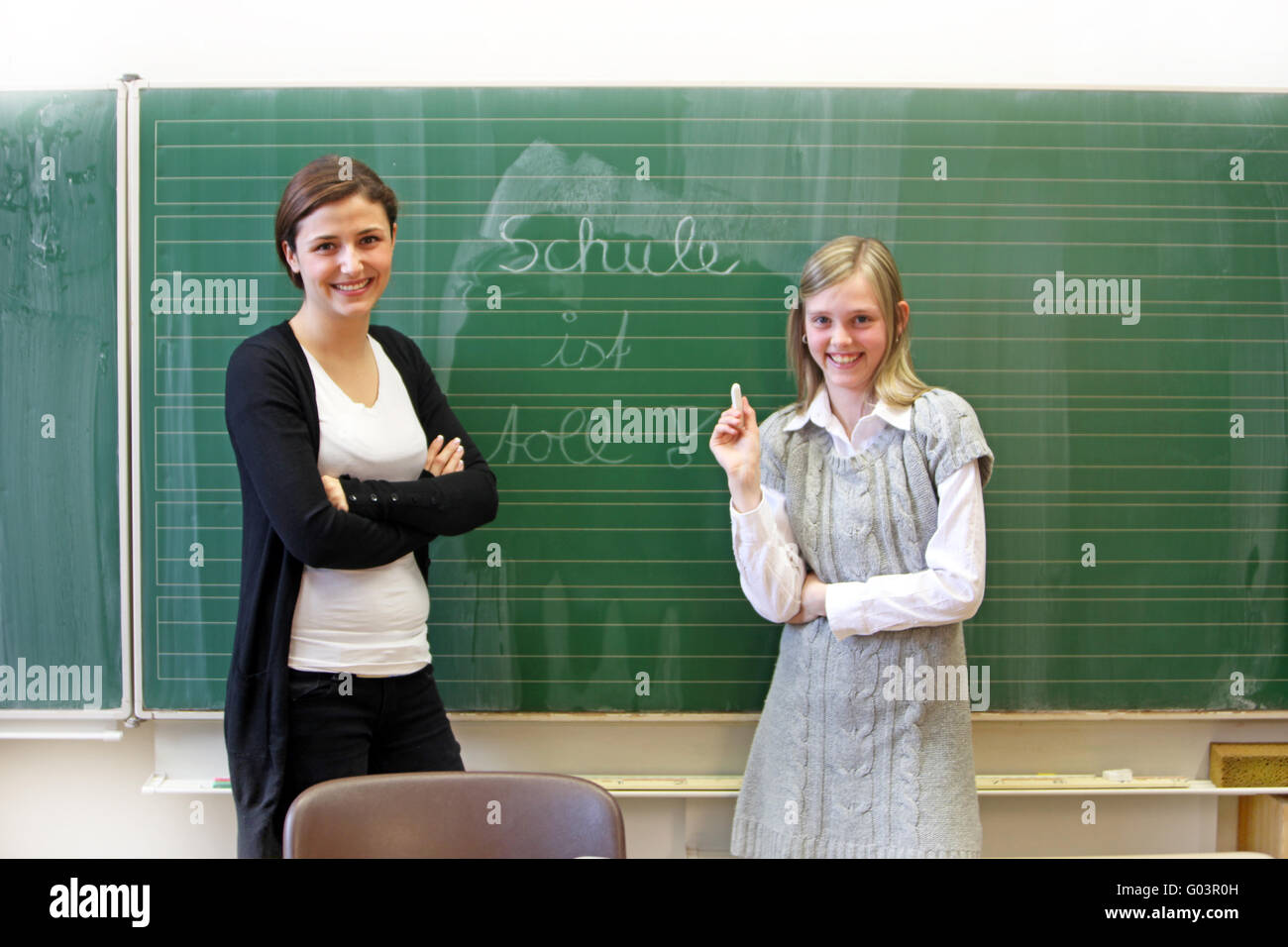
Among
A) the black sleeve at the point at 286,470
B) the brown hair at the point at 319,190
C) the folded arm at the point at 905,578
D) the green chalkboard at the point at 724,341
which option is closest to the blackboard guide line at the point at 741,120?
the green chalkboard at the point at 724,341

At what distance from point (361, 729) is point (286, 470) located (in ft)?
1.75

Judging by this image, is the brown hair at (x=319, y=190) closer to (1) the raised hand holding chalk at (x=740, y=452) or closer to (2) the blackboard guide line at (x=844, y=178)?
(2) the blackboard guide line at (x=844, y=178)

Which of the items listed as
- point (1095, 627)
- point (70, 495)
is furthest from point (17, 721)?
point (1095, 627)

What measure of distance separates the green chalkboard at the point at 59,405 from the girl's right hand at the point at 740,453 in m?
1.47

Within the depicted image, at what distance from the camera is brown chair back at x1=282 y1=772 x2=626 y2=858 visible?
143 centimetres

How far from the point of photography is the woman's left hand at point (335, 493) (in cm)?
182

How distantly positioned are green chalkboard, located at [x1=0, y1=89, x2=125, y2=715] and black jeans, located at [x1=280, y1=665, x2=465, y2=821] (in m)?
0.79

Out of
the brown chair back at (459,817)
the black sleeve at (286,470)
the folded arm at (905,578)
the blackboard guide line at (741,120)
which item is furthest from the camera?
the blackboard guide line at (741,120)

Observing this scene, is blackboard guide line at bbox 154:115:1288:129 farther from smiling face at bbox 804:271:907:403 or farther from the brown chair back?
the brown chair back

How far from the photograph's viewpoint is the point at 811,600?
6.59ft

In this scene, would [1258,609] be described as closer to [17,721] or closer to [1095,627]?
[1095,627]
